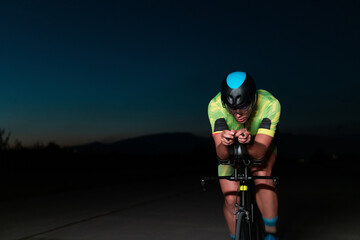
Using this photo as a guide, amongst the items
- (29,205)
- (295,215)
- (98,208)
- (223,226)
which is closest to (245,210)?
(223,226)

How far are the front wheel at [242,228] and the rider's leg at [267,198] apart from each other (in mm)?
682

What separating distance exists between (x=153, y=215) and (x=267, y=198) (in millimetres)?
3686

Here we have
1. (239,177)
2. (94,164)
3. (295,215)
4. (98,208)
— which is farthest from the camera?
(94,164)

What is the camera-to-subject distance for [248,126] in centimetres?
421

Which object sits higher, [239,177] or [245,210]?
[239,177]

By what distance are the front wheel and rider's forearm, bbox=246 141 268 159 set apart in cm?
47

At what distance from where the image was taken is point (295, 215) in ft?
25.3

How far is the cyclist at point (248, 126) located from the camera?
3.45 meters

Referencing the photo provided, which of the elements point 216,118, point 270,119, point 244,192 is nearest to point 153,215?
point 216,118

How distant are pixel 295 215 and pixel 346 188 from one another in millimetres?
5007

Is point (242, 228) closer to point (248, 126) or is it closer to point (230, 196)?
point (230, 196)

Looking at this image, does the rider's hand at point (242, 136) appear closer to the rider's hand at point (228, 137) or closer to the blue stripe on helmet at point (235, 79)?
the rider's hand at point (228, 137)

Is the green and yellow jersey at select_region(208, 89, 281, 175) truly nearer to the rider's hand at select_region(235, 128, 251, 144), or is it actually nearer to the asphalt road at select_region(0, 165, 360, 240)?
the rider's hand at select_region(235, 128, 251, 144)

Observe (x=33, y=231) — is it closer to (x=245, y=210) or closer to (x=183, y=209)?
(x=183, y=209)
